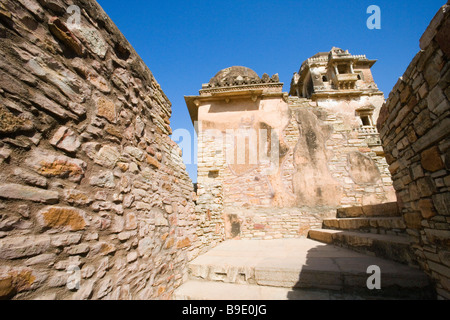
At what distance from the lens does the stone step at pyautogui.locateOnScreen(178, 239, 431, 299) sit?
2.21 metres

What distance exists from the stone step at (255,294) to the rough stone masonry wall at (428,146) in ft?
1.98

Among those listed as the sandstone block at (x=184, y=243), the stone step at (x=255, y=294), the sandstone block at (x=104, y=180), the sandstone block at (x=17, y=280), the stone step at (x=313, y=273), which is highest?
the sandstone block at (x=104, y=180)

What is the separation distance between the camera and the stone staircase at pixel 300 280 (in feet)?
7.32

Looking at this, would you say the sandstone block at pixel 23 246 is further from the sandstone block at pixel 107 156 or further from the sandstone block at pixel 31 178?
the sandstone block at pixel 107 156

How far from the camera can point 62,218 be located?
130cm

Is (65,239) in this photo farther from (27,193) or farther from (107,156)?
(107,156)

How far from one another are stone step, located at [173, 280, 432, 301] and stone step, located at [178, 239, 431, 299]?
41 mm

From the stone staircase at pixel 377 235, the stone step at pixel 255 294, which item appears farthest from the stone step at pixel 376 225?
the stone step at pixel 255 294

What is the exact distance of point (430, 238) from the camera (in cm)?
→ 202

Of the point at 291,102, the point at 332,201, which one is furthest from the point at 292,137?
the point at 332,201

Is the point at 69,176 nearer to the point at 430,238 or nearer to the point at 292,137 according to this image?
the point at 430,238

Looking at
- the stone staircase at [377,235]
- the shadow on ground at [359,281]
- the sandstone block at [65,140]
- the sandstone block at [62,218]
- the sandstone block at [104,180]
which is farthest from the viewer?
the stone staircase at [377,235]

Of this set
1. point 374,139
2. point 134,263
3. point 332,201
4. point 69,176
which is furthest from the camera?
point 374,139
